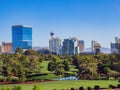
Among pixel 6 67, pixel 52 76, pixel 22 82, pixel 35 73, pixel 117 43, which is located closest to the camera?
pixel 117 43

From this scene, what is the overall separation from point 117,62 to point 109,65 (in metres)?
21.5

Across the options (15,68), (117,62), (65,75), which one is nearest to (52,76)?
(65,75)

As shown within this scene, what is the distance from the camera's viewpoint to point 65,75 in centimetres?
7238

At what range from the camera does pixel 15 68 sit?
210 ft

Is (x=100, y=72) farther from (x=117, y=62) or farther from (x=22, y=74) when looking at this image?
(x=117, y=62)

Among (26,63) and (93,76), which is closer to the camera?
(93,76)

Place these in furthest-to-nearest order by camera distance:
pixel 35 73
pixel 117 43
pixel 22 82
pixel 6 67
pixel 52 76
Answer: pixel 35 73 → pixel 52 76 → pixel 6 67 → pixel 22 82 → pixel 117 43

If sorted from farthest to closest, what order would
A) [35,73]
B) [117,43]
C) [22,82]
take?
[35,73] < [22,82] < [117,43]

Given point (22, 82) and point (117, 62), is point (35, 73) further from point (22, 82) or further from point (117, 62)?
point (117, 62)

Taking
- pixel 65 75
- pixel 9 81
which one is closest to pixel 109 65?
pixel 65 75

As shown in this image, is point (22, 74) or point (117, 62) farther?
point (22, 74)

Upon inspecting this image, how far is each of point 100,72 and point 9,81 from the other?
1946cm

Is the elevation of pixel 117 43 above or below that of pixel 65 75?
above

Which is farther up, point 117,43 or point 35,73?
point 117,43
